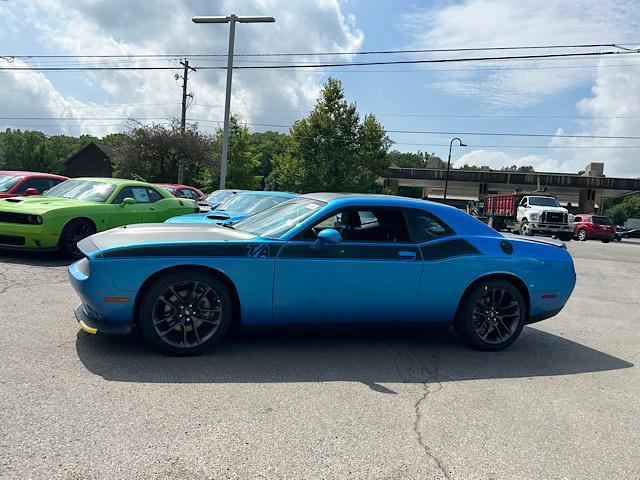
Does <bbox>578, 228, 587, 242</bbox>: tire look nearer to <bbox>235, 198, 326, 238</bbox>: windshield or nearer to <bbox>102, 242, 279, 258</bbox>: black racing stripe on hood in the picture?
<bbox>235, 198, 326, 238</bbox>: windshield

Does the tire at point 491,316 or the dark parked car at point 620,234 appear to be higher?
the tire at point 491,316

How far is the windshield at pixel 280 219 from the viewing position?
4611mm

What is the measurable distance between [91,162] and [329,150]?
4095 centimetres

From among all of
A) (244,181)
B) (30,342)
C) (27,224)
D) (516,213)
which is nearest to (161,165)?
(244,181)

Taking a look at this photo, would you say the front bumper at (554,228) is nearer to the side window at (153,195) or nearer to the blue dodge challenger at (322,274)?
the side window at (153,195)

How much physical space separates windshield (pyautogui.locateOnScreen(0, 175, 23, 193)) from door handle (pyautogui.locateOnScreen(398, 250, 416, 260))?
971cm

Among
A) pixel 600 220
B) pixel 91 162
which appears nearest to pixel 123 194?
pixel 600 220

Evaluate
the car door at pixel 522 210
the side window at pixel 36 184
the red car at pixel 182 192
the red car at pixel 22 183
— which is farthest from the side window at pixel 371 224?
the car door at pixel 522 210

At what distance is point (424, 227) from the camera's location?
4938mm

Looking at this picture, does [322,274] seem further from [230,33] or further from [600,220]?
[600,220]

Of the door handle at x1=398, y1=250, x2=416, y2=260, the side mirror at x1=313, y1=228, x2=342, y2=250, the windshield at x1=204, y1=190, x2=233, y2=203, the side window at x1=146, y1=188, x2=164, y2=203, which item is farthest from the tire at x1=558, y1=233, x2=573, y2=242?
the side mirror at x1=313, y1=228, x2=342, y2=250

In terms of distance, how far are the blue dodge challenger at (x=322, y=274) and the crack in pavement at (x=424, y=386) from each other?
408 mm

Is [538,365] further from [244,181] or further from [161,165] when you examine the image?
[244,181]

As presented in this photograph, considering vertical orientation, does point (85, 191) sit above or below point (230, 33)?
below
